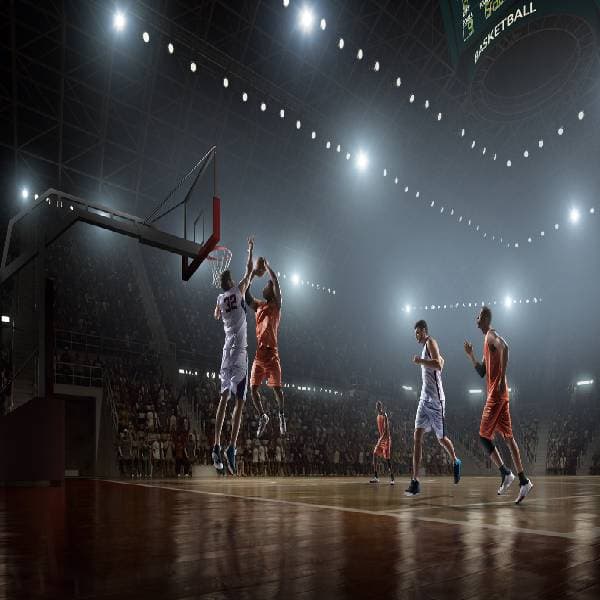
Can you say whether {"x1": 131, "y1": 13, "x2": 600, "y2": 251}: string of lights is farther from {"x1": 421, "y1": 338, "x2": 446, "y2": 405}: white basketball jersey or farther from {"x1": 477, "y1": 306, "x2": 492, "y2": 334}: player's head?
{"x1": 477, "y1": 306, "x2": 492, "y2": 334}: player's head

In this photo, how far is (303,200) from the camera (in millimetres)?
26922

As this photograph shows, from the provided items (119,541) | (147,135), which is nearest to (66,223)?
(119,541)

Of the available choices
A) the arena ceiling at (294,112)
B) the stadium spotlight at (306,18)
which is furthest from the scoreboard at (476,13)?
the stadium spotlight at (306,18)

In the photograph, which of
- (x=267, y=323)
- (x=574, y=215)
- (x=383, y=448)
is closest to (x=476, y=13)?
(x=267, y=323)

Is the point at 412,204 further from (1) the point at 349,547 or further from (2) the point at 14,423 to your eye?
(1) the point at 349,547

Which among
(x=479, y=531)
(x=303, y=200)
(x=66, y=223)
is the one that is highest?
(x=303, y=200)

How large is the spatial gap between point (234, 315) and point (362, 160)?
1843cm

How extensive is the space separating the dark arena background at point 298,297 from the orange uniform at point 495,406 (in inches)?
1.0

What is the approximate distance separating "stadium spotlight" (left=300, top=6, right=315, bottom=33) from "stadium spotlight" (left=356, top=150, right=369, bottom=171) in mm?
6256

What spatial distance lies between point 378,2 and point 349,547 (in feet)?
65.1

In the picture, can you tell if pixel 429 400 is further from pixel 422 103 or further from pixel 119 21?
pixel 422 103

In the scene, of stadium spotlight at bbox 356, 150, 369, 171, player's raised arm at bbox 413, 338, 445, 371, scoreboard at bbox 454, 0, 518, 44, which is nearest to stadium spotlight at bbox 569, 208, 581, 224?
stadium spotlight at bbox 356, 150, 369, 171

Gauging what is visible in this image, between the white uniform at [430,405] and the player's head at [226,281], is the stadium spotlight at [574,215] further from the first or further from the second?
the player's head at [226,281]

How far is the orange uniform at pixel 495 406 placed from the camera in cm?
634
